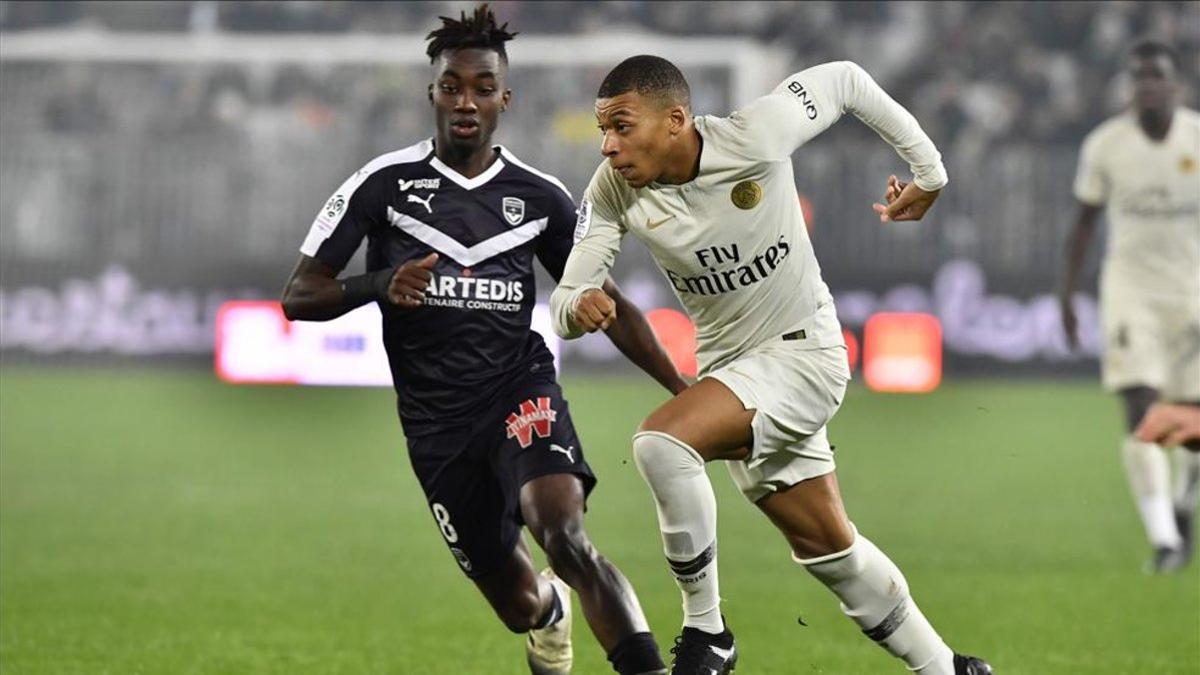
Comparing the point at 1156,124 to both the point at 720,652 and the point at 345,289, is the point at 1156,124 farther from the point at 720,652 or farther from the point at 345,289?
the point at 720,652

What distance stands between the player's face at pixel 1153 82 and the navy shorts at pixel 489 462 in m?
5.84

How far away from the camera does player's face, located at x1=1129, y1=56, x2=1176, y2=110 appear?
11.0m

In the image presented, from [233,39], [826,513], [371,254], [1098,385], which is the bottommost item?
[1098,385]

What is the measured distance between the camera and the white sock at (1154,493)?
10.4m

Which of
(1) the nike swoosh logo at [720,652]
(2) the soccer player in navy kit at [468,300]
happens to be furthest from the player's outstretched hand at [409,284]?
(1) the nike swoosh logo at [720,652]

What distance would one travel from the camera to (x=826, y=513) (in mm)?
5844

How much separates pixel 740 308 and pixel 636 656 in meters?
1.08

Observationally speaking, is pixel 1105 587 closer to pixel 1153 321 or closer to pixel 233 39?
pixel 1153 321

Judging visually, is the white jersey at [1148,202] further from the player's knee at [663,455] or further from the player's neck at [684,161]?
the player's knee at [663,455]

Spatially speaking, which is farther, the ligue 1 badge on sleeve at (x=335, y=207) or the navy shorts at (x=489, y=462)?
the ligue 1 badge on sleeve at (x=335, y=207)

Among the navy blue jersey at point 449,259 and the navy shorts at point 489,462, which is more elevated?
the navy blue jersey at point 449,259

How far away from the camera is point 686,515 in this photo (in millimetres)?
5547

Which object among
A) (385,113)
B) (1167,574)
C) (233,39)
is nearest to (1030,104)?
(385,113)

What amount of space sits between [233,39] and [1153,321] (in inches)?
555
